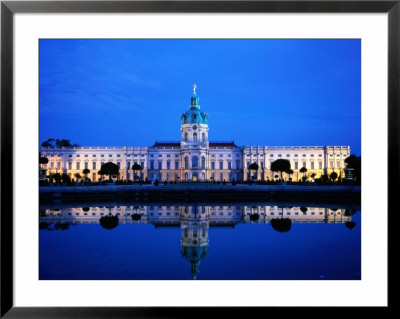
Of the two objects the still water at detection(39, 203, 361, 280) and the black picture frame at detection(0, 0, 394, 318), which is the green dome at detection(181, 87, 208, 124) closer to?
the still water at detection(39, 203, 361, 280)

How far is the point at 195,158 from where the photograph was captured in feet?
113

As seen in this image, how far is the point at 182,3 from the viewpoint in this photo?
3.34 meters

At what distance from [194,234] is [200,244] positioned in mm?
1324

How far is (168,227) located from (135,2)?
283 inches

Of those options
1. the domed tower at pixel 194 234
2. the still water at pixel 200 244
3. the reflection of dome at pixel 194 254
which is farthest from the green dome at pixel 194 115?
the reflection of dome at pixel 194 254

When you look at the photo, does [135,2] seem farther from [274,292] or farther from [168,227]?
[168,227]

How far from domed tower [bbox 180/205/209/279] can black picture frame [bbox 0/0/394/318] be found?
2527 millimetres

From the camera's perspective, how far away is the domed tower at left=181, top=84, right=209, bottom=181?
34.2m

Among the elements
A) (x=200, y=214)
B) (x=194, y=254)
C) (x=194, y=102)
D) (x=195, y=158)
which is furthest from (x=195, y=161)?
(x=194, y=254)

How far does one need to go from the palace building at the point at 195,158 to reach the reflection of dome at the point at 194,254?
2532 cm

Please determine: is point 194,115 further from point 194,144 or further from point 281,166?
point 281,166

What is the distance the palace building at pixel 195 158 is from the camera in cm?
3300

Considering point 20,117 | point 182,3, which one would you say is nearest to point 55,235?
point 20,117

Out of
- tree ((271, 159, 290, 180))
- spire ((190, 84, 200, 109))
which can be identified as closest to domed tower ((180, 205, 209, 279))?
tree ((271, 159, 290, 180))
